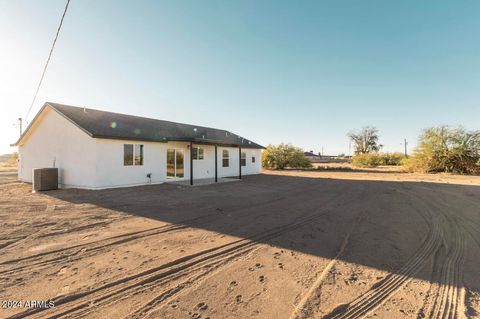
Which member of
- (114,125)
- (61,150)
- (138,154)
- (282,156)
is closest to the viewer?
(61,150)

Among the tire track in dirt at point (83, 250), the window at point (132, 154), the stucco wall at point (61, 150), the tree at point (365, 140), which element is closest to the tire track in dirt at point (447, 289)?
the tire track in dirt at point (83, 250)

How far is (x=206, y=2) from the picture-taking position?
34.3 ft

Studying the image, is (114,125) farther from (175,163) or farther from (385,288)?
(385,288)

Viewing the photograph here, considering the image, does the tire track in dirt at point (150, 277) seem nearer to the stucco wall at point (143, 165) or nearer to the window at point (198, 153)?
the stucco wall at point (143, 165)

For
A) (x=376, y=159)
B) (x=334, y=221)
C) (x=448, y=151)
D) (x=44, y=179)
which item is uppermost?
(x=448, y=151)

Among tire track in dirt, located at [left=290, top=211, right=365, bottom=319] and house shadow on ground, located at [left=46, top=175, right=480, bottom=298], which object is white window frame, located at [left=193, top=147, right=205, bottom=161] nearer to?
house shadow on ground, located at [left=46, top=175, right=480, bottom=298]

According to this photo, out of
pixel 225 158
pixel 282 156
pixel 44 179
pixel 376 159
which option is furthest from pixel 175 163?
pixel 376 159

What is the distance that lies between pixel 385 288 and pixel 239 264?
1.94 metres

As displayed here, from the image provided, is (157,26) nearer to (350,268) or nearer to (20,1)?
(20,1)

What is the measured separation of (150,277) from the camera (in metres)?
3.01

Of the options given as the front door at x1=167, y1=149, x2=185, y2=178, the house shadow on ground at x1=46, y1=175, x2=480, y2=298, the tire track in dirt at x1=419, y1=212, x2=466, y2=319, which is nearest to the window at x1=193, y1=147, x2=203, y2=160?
the front door at x1=167, y1=149, x2=185, y2=178

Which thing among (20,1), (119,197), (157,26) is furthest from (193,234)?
(157,26)

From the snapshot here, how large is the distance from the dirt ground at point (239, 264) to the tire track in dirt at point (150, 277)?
15 mm

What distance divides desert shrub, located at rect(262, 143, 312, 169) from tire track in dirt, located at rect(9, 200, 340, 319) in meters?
26.4
